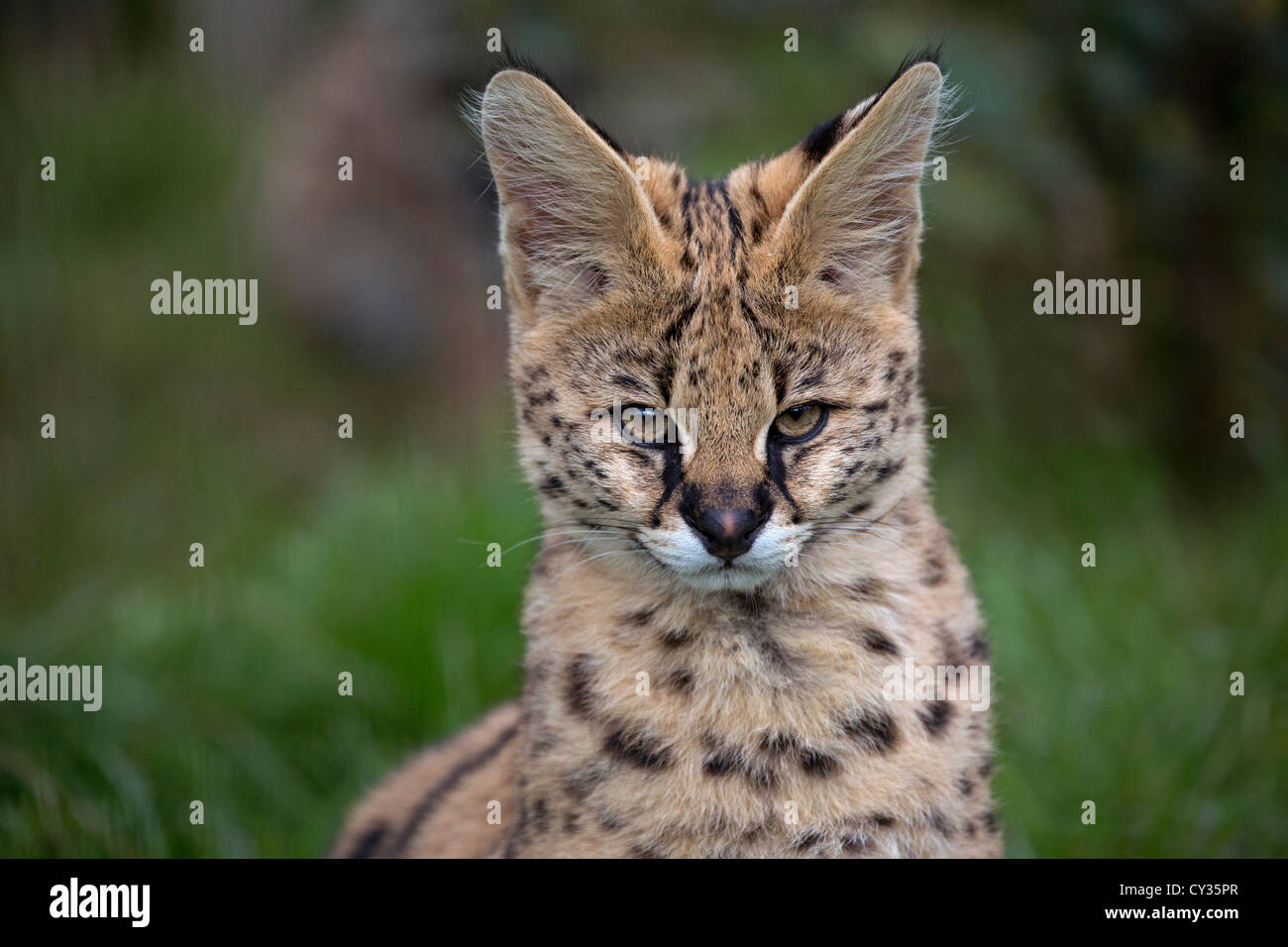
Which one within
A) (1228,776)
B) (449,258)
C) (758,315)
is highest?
(449,258)

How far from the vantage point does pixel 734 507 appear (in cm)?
292

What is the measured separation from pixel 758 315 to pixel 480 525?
3.10m

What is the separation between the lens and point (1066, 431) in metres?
6.51

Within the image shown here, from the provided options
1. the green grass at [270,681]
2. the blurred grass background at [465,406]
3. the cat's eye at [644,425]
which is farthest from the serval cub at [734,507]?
the green grass at [270,681]

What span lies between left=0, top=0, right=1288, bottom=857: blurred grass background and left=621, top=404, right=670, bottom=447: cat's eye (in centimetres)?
115

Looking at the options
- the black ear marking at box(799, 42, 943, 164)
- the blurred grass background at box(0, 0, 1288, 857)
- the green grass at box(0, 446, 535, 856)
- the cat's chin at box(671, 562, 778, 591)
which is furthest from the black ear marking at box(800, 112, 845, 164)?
the green grass at box(0, 446, 535, 856)

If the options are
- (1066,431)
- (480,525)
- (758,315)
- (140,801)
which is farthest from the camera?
(1066,431)

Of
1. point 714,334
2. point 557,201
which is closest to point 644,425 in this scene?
point 714,334

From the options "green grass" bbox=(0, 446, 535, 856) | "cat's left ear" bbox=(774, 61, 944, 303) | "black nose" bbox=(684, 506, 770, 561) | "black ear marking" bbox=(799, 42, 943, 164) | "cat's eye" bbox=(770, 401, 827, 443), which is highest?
"black ear marking" bbox=(799, 42, 943, 164)

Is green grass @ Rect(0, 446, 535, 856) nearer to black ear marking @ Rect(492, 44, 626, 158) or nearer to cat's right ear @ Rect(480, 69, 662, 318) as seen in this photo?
cat's right ear @ Rect(480, 69, 662, 318)

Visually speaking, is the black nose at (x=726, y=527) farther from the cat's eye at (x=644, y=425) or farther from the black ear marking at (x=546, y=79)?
the black ear marking at (x=546, y=79)

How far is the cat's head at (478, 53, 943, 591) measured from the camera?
10.0 ft

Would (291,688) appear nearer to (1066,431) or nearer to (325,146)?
(1066,431)

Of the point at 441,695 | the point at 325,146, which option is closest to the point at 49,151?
the point at 325,146
